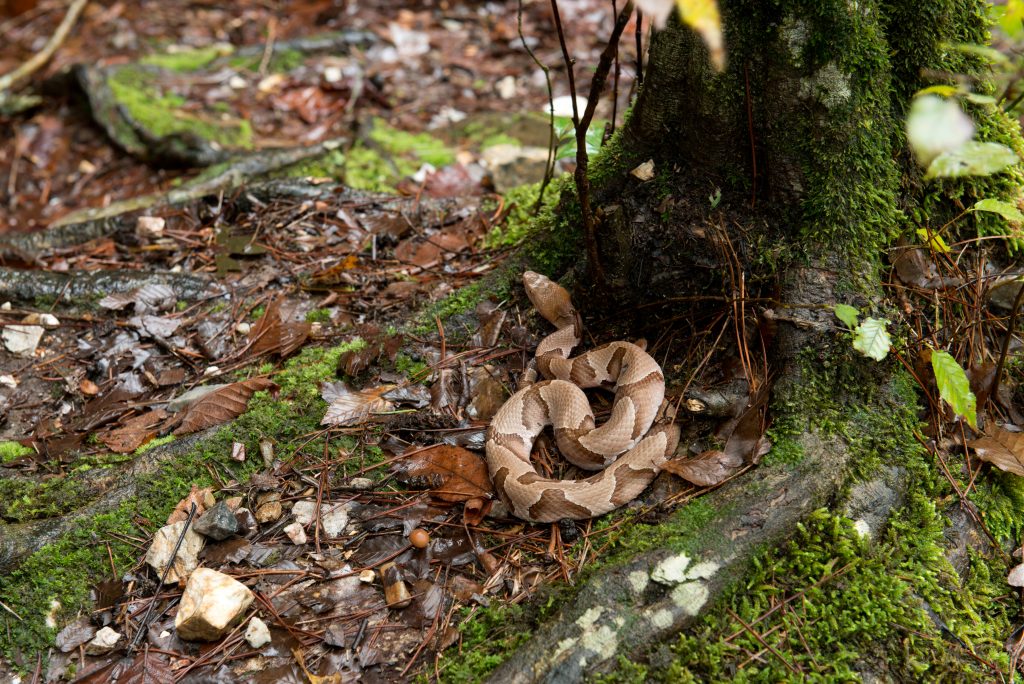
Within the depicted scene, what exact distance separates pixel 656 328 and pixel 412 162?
324 cm

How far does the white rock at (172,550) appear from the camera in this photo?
9.20ft

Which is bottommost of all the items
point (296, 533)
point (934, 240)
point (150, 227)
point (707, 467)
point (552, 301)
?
point (296, 533)

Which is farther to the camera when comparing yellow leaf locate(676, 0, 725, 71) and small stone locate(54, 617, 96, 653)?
small stone locate(54, 617, 96, 653)

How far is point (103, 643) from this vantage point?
2639 millimetres

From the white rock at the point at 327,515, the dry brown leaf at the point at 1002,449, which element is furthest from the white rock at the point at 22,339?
the dry brown leaf at the point at 1002,449

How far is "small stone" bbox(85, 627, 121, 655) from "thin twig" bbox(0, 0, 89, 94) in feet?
24.9

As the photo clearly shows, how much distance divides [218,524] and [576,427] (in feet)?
4.98

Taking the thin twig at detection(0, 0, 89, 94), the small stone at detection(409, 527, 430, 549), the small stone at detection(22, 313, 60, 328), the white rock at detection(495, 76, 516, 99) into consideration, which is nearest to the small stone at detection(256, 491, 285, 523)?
the small stone at detection(409, 527, 430, 549)

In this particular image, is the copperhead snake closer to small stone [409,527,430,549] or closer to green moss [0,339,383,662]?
small stone [409,527,430,549]

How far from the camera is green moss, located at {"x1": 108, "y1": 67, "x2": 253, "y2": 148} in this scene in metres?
6.42

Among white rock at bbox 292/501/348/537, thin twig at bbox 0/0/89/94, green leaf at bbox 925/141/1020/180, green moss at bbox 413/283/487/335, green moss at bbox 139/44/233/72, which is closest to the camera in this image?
green leaf at bbox 925/141/1020/180

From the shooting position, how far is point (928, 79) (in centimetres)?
282

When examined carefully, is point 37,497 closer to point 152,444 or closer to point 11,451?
point 11,451

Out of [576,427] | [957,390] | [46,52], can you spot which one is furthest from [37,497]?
[46,52]
